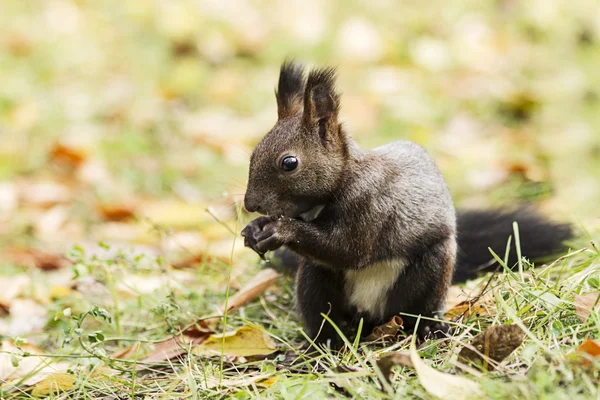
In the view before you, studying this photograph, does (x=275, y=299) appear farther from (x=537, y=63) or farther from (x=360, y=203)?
(x=537, y=63)

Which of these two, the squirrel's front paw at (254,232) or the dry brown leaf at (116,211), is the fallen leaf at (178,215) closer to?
the dry brown leaf at (116,211)

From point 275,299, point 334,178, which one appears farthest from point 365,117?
point 334,178

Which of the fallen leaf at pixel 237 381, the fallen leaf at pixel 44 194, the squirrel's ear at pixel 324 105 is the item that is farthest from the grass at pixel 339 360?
the fallen leaf at pixel 44 194

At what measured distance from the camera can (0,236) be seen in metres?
3.06

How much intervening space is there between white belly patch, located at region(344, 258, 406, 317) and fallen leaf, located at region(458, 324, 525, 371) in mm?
472

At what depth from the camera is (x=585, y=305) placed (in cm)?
157

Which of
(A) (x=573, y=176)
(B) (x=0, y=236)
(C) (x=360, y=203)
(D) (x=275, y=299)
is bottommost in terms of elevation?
(B) (x=0, y=236)

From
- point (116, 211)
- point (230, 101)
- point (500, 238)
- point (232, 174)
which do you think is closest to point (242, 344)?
point (500, 238)

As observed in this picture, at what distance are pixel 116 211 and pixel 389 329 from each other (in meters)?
1.74

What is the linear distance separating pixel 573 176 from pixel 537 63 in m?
1.39

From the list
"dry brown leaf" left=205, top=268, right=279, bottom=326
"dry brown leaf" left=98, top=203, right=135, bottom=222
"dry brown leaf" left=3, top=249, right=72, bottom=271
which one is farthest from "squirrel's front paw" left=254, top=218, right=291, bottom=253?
"dry brown leaf" left=98, top=203, right=135, bottom=222

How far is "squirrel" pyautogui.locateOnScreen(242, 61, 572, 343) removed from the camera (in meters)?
1.77

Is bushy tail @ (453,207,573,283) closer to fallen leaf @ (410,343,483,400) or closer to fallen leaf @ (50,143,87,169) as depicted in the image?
fallen leaf @ (410,343,483,400)

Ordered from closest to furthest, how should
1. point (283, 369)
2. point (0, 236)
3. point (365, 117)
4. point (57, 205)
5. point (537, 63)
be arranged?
1. point (283, 369)
2. point (0, 236)
3. point (57, 205)
4. point (365, 117)
5. point (537, 63)
